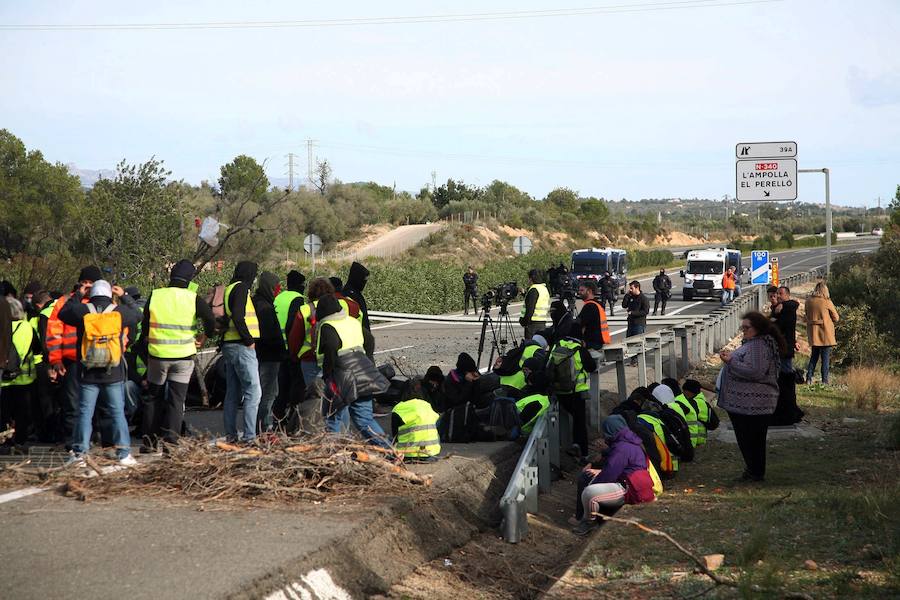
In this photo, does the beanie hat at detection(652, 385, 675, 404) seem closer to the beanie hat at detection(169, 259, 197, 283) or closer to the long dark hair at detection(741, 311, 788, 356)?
the long dark hair at detection(741, 311, 788, 356)

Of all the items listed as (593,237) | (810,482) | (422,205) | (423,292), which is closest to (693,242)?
(593,237)

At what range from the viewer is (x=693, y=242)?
143000 mm

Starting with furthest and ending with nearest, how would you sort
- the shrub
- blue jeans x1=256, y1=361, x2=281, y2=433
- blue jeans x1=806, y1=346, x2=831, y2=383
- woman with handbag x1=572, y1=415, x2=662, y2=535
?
blue jeans x1=806, y1=346, x2=831, y2=383 → the shrub → blue jeans x1=256, y1=361, x2=281, y2=433 → woman with handbag x1=572, y1=415, x2=662, y2=535

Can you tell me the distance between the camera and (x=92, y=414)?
9.96 m

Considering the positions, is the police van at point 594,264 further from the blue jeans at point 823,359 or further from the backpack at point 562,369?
the backpack at point 562,369

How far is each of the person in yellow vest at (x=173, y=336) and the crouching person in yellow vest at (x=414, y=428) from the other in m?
1.86

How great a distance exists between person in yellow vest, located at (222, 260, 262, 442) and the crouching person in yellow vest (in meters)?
1.34

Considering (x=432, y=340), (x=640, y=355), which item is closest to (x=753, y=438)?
(x=640, y=355)

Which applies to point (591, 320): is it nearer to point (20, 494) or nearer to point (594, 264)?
point (20, 494)

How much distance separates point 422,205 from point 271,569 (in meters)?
100

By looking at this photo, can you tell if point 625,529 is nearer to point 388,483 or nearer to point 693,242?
point 388,483

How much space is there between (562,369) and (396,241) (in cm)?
7445

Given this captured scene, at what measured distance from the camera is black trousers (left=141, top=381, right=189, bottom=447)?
1034 centimetres

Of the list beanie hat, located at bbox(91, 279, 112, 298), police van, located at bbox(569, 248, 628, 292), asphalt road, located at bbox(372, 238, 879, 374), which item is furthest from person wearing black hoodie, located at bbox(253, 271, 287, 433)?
police van, located at bbox(569, 248, 628, 292)
